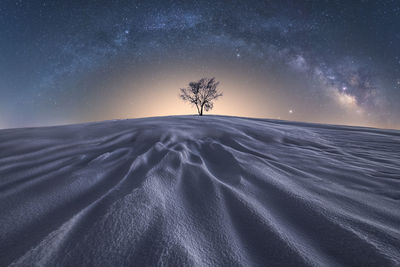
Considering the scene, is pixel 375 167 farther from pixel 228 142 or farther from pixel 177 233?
pixel 177 233

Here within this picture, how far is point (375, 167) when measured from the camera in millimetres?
1852

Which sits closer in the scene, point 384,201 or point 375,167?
point 384,201

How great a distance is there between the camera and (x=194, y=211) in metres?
0.99

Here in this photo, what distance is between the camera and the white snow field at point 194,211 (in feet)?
2.25

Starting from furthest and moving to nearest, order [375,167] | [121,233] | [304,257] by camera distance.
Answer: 1. [375,167]
2. [121,233]
3. [304,257]

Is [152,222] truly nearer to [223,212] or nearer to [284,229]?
[223,212]

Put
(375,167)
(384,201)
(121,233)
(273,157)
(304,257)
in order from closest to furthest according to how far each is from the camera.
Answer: (304,257) → (121,233) → (384,201) → (375,167) → (273,157)

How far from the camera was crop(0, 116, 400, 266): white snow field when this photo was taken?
2.25 ft

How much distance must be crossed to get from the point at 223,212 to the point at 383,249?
668 millimetres

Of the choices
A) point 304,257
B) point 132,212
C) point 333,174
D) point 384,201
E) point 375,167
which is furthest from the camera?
point 375,167

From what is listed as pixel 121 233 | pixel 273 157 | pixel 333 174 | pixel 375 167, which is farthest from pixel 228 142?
pixel 121 233

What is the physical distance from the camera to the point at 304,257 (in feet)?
2.25

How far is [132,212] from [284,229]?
2.55 ft

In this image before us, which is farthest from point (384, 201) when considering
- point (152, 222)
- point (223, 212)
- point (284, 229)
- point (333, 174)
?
point (152, 222)
